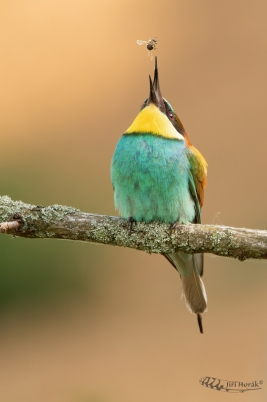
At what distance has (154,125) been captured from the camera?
Answer: 1794mm

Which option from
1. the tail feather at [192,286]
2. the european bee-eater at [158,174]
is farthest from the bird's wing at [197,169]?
the tail feather at [192,286]

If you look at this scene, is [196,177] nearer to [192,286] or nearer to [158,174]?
[158,174]

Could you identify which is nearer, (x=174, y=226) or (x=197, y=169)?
(x=174, y=226)

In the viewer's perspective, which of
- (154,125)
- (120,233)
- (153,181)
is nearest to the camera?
(120,233)

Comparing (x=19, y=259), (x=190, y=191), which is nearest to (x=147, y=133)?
(x=190, y=191)

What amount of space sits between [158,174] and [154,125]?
0.62 ft

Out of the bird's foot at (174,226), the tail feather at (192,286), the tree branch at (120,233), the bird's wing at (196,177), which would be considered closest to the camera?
the tree branch at (120,233)

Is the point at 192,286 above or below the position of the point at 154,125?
below

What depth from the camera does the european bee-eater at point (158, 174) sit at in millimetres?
1674

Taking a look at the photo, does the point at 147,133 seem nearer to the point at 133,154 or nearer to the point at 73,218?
the point at 133,154

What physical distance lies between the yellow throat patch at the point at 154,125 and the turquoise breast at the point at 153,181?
28 mm

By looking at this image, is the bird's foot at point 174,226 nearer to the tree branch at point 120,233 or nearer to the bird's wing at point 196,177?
the tree branch at point 120,233

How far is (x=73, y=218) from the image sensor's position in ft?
5.01

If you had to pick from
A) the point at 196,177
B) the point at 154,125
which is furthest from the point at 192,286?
the point at 154,125
